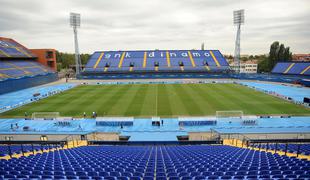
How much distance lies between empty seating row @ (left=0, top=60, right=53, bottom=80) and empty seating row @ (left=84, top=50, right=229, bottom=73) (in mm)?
15052

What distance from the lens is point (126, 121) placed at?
78.1 ft

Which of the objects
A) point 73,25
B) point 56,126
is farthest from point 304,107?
point 73,25

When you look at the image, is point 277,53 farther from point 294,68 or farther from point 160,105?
point 160,105

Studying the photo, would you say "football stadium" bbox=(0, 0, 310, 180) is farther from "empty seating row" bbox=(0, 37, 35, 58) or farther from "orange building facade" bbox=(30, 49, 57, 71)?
"orange building facade" bbox=(30, 49, 57, 71)

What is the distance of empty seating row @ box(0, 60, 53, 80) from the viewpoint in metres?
49.7

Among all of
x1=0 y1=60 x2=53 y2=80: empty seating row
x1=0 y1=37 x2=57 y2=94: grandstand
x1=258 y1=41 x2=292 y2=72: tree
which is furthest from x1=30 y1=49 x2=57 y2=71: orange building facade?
x1=258 y1=41 x2=292 y2=72: tree

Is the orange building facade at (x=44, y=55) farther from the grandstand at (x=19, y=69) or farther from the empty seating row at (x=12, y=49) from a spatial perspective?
the empty seating row at (x=12, y=49)

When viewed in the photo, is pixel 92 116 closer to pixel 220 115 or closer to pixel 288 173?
pixel 220 115

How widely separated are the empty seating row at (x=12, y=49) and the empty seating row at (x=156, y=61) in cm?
1912

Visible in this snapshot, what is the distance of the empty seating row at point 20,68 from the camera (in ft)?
163

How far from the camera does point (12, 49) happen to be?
62.4 metres

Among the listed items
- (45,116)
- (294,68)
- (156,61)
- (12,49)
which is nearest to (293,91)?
(294,68)

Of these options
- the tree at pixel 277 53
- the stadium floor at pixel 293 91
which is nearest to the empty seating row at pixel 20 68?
the stadium floor at pixel 293 91

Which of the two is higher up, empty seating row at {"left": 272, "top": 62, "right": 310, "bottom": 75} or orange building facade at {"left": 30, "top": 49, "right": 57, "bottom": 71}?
orange building facade at {"left": 30, "top": 49, "right": 57, "bottom": 71}
